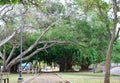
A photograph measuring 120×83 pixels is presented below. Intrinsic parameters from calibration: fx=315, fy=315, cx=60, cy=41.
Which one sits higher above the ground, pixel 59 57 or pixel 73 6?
pixel 73 6

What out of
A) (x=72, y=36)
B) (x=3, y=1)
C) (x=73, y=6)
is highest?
(x=73, y=6)

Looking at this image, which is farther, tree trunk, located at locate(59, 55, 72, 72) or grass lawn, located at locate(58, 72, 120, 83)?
tree trunk, located at locate(59, 55, 72, 72)

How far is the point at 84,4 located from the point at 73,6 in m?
14.0

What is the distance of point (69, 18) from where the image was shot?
3962cm

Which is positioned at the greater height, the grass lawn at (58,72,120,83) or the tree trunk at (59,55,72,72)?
the tree trunk at (59,55,72,72)

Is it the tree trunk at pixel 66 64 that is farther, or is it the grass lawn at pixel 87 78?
the tree trunk at pixel 66 64

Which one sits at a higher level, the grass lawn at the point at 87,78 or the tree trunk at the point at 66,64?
the tree trunk at the point at 66,64

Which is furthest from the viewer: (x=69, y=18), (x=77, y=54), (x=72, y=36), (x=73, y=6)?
(x=77, y=54)

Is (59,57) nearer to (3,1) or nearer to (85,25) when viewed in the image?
(85,25)

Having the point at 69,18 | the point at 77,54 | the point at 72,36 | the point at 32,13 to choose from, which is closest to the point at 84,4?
the point at 32,13

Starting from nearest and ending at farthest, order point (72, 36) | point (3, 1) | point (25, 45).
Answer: point (3, 1)
point (72, 36)
point (25, 45)

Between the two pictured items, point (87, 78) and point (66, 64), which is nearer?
point (87, 78)

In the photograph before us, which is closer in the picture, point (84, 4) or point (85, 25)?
Result: point (84, 4)

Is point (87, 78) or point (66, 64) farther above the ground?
point (66, 64)
